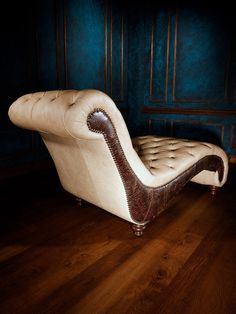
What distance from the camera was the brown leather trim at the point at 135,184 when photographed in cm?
111

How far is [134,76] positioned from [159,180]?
9.19 feet

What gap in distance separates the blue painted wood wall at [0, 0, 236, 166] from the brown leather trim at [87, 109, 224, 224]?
170cm

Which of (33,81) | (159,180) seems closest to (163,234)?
(159,180)

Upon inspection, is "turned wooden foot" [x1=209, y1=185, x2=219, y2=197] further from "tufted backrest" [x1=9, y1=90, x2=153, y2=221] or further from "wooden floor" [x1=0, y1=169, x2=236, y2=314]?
"tufted backrest" [x1=9, y1=90, x2=153, y2=221]

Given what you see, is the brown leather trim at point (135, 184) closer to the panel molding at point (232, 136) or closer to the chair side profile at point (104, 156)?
the chair side profile at point (104, 156)

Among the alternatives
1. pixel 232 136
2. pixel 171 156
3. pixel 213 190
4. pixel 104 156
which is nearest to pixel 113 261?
pixel 104 156

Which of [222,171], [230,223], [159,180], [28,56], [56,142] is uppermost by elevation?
[28,56]

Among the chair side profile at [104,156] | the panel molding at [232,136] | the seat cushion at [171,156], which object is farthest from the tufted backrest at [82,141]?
the panel molding at [232,136]

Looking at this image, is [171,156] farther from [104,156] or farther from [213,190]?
[213,190]

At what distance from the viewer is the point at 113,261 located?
1.23 meters

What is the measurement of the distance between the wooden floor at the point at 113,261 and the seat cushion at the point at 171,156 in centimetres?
30

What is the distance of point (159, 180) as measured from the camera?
1403mm

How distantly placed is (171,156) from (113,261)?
28.4 inches

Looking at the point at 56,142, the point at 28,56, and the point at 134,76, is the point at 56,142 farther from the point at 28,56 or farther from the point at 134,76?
the point at 134,76
